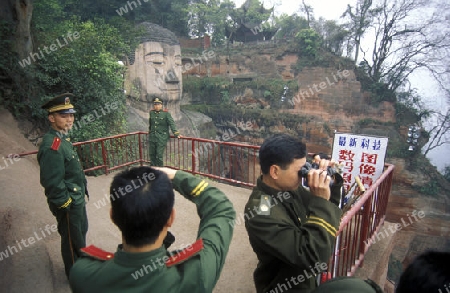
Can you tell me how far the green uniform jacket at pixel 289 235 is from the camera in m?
1.38

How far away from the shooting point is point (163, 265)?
1.02m

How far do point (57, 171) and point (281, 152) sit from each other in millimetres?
1900

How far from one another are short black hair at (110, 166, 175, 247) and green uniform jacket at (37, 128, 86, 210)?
1606 millimetres

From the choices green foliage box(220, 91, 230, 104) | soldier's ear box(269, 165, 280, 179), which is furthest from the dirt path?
green foliage box(220, 91, 230, 104)

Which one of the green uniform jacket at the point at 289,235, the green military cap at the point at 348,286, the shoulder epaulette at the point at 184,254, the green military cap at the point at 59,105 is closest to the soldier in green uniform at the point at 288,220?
the green uniform jacket at the point at 289,235

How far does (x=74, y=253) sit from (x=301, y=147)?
2325 millimetres

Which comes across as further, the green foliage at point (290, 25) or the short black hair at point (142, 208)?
the green foliage at point (290, 25)

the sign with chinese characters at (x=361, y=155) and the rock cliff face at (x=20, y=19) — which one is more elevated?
the rock cliff face at (x=20, y=19)

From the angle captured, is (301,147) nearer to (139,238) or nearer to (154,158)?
(139,238)

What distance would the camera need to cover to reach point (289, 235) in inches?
55.9

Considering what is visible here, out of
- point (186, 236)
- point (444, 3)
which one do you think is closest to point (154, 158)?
point (186, 236)

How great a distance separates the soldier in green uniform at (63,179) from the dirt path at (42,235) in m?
0.51

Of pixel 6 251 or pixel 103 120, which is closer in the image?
pixel 6 251

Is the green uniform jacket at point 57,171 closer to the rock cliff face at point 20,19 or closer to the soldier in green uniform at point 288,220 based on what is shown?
the soldier in green uniform at point 288,220
